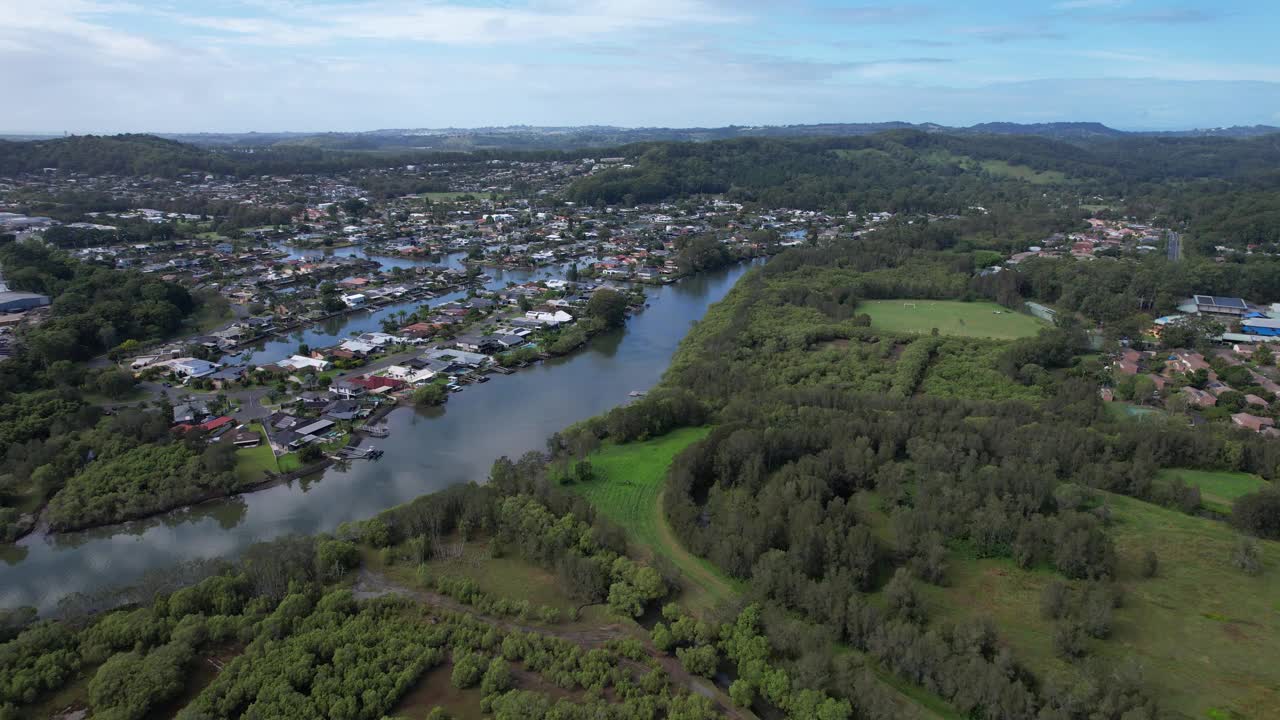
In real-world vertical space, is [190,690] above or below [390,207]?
below

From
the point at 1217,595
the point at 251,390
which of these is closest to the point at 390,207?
the point at 251,390

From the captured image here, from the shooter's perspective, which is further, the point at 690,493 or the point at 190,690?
the point at 690,493

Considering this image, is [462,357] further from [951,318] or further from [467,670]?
[951,318]

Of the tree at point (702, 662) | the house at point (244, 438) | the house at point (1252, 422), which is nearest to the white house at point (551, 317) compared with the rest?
the house at point (244, 438)

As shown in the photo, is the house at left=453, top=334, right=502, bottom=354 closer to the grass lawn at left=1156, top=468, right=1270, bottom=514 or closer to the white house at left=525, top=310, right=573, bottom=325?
the white house at left=525, top=310, right=573, bottom=325

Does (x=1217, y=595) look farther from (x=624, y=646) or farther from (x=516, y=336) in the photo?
(x=516, y=336)

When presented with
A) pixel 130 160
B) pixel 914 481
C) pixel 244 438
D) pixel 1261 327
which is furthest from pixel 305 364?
pixel 130 160

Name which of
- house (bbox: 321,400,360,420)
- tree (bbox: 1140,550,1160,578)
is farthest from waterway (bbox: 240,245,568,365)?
tree (bbox: 1140,550,1160,578)
